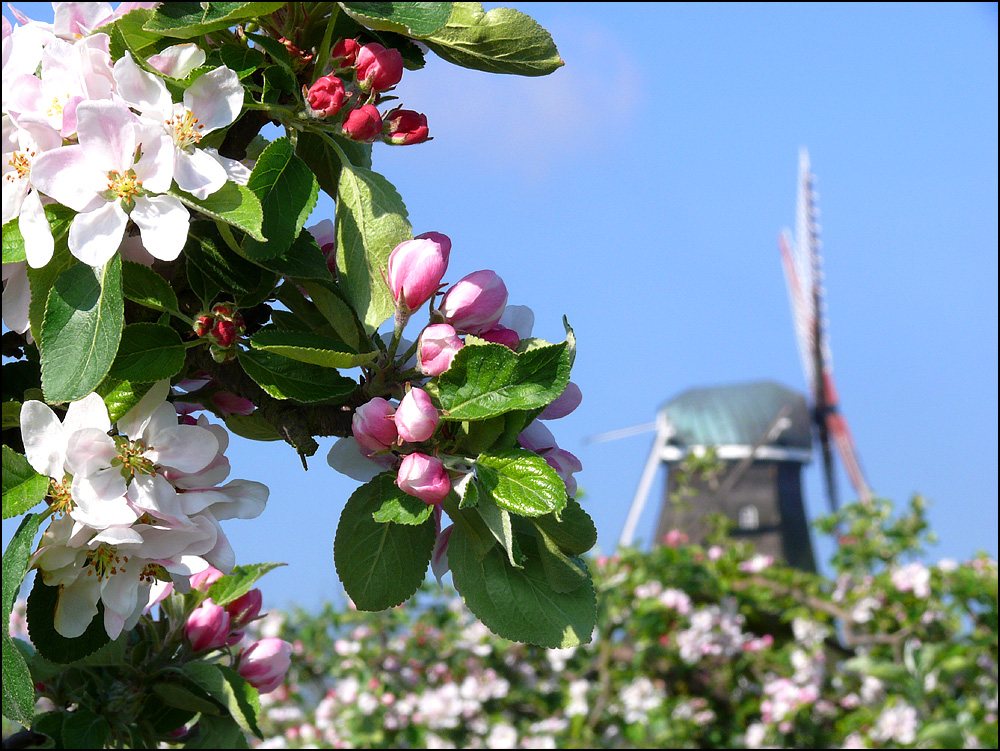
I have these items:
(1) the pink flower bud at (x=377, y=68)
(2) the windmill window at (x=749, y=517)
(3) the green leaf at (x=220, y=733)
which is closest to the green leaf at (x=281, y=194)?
(1) the pink flower bud at (x=377, y=68)

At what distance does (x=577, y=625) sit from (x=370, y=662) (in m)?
4.27

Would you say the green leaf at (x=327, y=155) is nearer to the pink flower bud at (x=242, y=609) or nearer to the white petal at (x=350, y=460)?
the white petal at (x=350, y=460)

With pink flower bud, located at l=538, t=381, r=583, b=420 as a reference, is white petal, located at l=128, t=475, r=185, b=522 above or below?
below

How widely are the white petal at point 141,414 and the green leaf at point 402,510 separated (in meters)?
0.22

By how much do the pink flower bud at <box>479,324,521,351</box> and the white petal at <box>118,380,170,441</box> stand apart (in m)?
0.31

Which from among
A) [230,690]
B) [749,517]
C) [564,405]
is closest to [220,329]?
[564,405]

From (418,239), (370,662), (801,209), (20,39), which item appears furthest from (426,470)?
(801,209)

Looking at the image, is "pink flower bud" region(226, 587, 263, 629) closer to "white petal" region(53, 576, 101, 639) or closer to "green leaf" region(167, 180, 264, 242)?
"white petal" region(53, 576, 101, 639)

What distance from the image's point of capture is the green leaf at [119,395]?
0.84 metres

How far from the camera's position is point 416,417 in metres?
0.82

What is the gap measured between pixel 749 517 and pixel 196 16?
2044 centimetres

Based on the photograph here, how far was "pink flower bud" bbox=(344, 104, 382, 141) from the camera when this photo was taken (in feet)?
2.80

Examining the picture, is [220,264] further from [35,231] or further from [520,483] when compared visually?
[520,483]

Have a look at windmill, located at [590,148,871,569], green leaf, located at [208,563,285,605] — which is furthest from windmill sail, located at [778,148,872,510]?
green leaf, located at [208,563,285,605]
